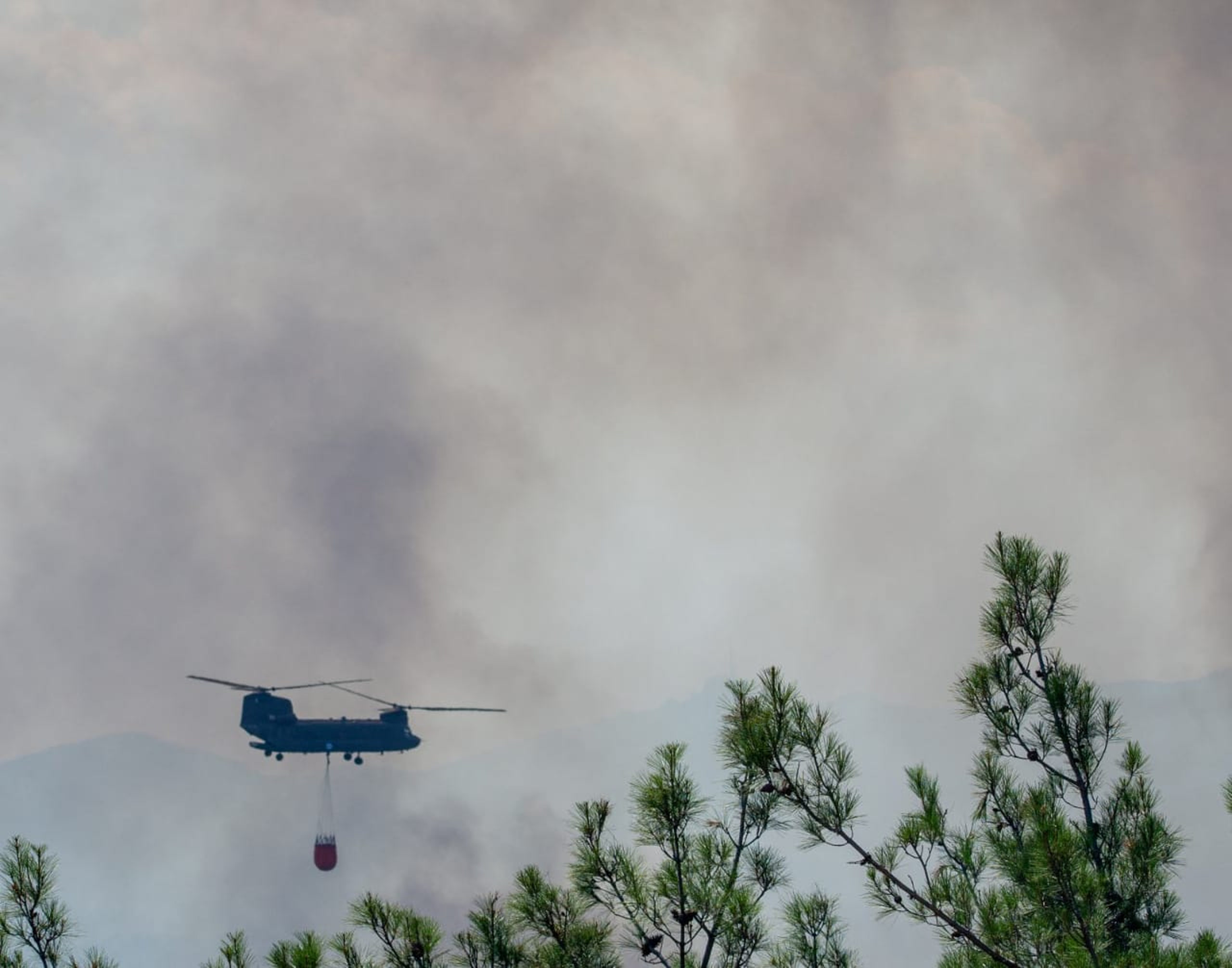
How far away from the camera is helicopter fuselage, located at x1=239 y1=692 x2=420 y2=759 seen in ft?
291

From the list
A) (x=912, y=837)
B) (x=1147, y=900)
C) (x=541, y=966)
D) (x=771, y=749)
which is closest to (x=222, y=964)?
(x=541, y=966)

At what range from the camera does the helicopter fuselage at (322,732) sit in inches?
3489

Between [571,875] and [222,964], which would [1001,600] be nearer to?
[571,875]

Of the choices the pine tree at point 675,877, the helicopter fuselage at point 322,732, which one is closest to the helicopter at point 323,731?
the helicopter fuselage at point 322,732

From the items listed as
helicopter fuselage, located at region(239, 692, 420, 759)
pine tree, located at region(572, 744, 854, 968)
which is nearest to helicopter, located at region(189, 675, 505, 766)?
helicopter fuselage, located at region(239, 692, 420, 759)

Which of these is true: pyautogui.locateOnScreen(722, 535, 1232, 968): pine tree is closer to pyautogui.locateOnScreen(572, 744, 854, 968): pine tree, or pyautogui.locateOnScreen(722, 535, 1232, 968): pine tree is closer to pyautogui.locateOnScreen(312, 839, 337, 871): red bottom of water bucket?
pyautogui.locateOnScreen(572, 744, 854, 968): pine tree

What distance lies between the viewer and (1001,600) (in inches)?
354

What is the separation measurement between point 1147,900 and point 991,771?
5.04 ft

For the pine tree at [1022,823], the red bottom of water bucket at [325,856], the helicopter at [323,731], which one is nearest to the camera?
the pine tree at [1022,823]

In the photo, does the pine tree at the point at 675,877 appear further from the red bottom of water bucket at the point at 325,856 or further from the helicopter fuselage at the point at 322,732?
the red bottom of water bucket at the point at 325,856

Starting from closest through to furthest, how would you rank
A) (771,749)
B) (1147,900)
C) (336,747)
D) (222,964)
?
(771,749) → (222,964) → (1147,900) → (336,747)

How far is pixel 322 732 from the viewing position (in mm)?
90125

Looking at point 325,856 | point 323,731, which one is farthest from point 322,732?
point 325,856

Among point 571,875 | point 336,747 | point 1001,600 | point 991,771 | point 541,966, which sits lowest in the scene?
point 541,966
